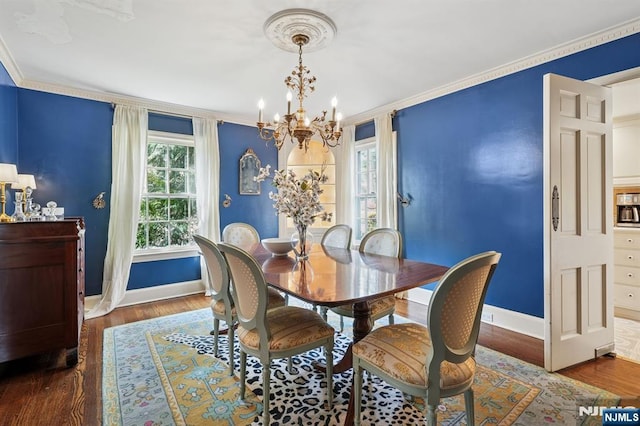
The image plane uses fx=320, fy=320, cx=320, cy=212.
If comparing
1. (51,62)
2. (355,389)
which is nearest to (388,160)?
(355,389)

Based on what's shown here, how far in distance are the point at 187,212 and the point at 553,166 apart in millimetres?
4249

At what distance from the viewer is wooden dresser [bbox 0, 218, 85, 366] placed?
90.0 inches

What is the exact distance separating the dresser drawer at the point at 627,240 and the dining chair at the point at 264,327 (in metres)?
3.77

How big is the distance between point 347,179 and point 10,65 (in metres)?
4.02

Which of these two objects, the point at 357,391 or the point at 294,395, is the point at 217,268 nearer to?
the point at 294,395

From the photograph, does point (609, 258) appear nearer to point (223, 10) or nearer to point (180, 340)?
point (223, 10)

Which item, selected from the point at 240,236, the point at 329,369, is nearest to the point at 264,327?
the point at 329,369

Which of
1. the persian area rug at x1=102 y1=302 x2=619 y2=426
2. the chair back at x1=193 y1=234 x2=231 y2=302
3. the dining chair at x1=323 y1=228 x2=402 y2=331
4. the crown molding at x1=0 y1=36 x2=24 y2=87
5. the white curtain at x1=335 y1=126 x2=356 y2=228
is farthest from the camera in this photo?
the white curtain at x1=335 y1=126 x2=356 y2=228

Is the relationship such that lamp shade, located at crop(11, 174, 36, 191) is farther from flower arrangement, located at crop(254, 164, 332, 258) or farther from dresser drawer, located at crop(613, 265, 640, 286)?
dresser drawer, located at crop(613, 265, 640, 286)

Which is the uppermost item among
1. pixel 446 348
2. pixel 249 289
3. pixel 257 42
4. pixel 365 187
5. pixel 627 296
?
pixel 257 42

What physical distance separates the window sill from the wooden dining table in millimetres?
2192

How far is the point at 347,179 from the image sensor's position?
507 cm

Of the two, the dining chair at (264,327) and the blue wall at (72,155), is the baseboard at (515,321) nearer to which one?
the dining chair at (264,327)

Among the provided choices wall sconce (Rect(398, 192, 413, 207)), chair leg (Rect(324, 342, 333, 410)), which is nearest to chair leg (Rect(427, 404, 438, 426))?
chair leg (Rect(324, 342, 333, 410))
